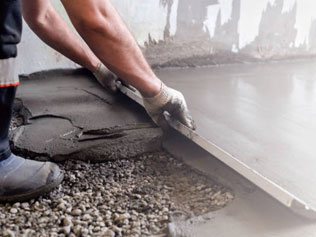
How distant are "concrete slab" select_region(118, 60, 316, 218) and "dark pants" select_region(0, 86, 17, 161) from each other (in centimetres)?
80

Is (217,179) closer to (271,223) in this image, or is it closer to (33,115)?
(271,223)

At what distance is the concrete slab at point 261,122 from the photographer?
1454 millimetres

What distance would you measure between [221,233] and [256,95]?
5.24ft

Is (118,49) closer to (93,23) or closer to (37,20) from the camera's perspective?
(93,23)

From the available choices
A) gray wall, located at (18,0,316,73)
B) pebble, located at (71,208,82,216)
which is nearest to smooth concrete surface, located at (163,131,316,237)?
pebble, located at (71,208,82,216)

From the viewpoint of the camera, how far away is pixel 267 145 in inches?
70.7

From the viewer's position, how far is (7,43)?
4.25ft

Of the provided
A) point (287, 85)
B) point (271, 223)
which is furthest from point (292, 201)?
point (287, 85)

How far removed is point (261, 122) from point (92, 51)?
1043 millimetres

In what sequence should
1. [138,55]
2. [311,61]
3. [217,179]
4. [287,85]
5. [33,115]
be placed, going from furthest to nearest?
[311,61] → [287,85] → [33,115] → [138,55] → [217,179]

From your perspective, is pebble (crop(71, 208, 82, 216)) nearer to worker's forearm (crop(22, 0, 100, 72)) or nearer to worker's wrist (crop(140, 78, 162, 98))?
worker's wrist (crop(140, 78, 162, 98))

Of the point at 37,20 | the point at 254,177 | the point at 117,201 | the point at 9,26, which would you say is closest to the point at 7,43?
the point at 9,26

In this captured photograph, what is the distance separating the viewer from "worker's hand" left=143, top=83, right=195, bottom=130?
1.77m

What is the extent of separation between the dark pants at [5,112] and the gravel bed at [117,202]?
204 millimetres
